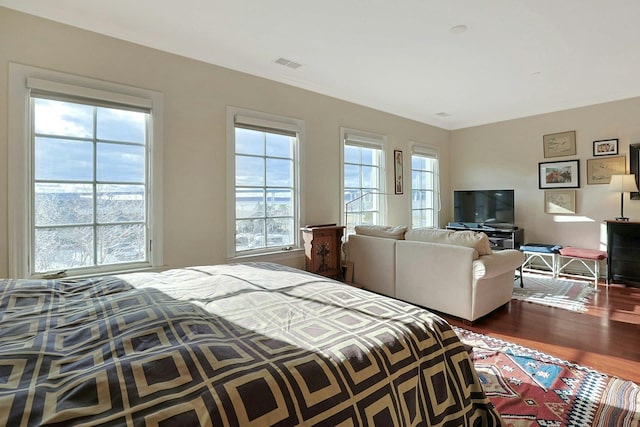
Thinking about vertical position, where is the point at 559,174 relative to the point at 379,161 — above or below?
below

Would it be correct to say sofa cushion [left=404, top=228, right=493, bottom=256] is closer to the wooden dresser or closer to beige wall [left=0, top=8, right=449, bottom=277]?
beige wall [left=0, top=8, right=449, bottom=277]

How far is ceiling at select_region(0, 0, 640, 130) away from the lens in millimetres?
2506

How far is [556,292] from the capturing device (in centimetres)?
396

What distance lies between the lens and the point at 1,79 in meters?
2.34

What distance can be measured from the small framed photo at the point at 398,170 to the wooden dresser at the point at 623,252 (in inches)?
113

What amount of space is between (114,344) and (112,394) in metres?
0.26

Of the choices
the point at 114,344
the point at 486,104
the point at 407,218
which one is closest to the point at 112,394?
the point at 114,344

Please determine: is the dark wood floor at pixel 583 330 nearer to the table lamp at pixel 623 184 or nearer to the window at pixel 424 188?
the table lamp at pixel 623 184

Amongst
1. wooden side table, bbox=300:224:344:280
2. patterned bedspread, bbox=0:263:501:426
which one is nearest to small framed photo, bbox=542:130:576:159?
wooden side table, bbox=300:224:344:280

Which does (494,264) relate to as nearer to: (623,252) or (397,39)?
(397,39)

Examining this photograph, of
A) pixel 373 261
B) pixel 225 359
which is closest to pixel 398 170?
pixel 373 261

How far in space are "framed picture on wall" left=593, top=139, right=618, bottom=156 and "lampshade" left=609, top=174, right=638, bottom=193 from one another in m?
0.59

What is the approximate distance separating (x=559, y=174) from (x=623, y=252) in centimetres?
143

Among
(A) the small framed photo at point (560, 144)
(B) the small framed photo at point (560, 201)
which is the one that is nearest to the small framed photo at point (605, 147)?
(A) the small framed photo at point (560, 144)
